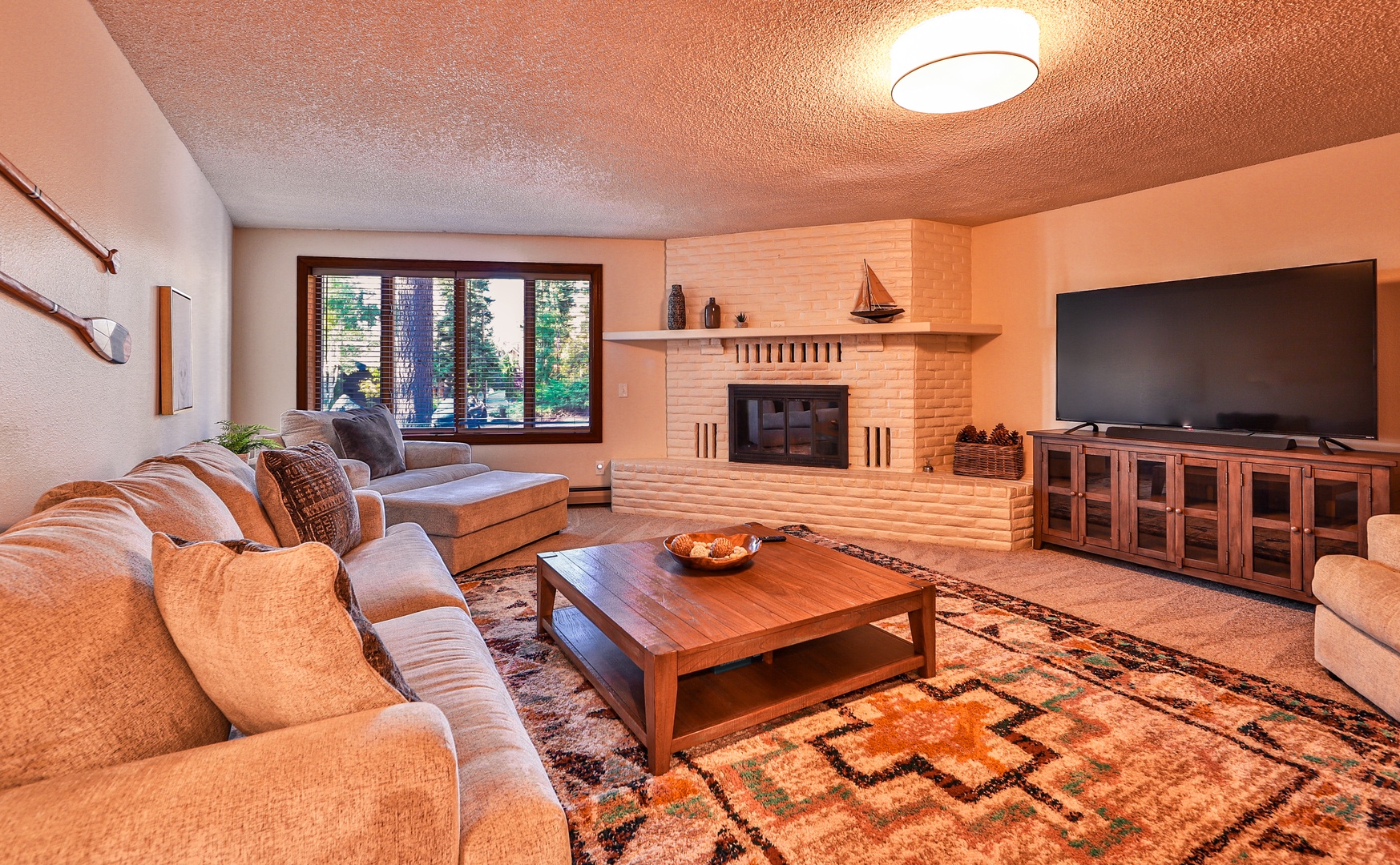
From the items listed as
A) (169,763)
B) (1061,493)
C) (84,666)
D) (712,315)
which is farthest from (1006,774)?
(712,315)

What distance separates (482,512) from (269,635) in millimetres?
2907

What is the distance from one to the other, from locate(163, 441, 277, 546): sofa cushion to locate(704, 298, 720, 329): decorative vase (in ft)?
A: 12.0

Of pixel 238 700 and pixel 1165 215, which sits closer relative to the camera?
pixel 238 700

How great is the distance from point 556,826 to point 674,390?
4892 mm

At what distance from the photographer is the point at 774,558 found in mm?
2697

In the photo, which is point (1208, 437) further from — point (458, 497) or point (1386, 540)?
point (458, 497)

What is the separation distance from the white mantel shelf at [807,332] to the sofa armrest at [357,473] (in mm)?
2260

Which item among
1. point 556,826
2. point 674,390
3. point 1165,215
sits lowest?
point 556,826

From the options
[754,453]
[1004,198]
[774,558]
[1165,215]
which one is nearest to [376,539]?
[774,558]

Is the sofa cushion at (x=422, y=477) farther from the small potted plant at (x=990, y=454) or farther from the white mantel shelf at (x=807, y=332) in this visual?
the small potted plant at (x=990, y=454)

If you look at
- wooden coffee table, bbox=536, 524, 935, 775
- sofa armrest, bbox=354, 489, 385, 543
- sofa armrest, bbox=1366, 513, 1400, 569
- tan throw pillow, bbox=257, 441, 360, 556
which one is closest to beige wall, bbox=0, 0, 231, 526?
tan throw pillow, bbox=257, 441, 360, 556

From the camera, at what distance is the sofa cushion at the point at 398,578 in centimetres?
207

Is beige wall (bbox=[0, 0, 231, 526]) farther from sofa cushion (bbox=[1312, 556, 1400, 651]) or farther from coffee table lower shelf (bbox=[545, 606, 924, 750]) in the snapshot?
sofa cushion (bbox=[1312, 556, 1400, 651])

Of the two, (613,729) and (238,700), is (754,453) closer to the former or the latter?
(613,729)
